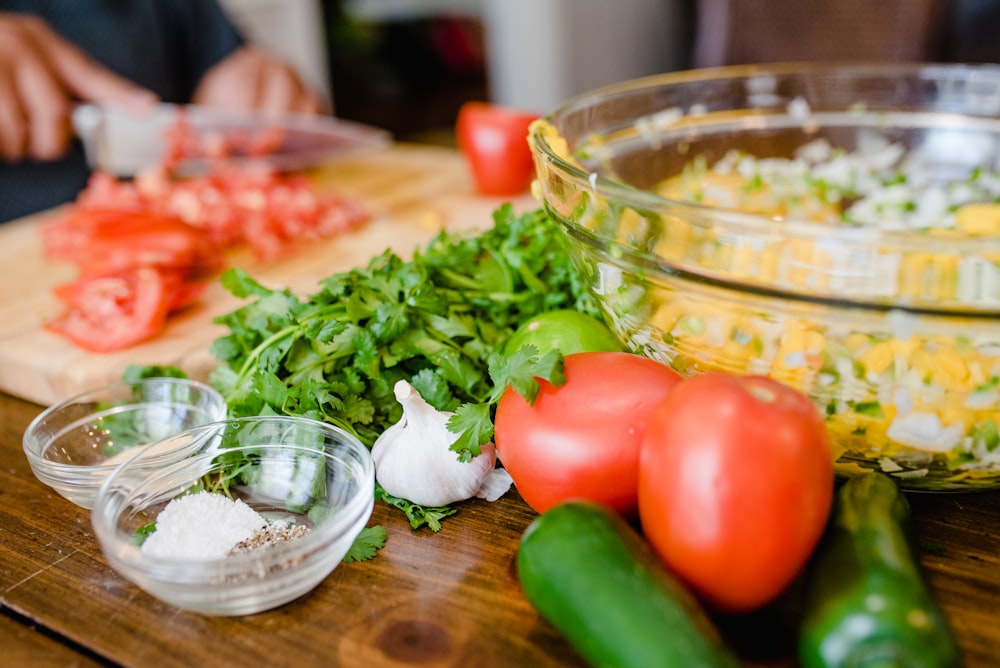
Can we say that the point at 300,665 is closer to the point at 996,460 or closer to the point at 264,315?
the point at 264,315

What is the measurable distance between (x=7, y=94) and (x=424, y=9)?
2.98m

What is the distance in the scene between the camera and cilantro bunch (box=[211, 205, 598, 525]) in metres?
0.82

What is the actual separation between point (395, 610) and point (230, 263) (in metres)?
0.96

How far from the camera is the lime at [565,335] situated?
33.4 inches

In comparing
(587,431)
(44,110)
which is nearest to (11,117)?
(44,110)

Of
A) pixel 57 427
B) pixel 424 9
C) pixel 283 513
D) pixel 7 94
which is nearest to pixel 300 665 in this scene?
pixel 283 513

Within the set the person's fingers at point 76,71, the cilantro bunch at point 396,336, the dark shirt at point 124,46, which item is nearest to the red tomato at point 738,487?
the cilantro bunch at point 396,336

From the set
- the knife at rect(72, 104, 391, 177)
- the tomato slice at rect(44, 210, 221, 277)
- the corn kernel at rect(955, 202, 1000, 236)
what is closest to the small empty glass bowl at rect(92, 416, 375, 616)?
the tomato slice at rect(44, 210, 221, 277)

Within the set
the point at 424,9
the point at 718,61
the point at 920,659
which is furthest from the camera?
the point at 424,9

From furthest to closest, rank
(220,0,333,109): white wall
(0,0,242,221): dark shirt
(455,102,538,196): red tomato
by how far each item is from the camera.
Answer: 1. (220,0,333,109): white wall
2. (0,0,242,221): dark shirt
3. (455,102,538,196): red tomato

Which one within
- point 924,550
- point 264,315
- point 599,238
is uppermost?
point 599,238

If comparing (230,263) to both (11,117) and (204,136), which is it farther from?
(11,117)

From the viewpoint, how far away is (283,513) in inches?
31.0

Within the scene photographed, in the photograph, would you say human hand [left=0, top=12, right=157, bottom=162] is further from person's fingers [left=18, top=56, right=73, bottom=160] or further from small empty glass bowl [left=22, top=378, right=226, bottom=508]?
small empty glass bowl [left=22, top=378, right=226, bottom=508]
